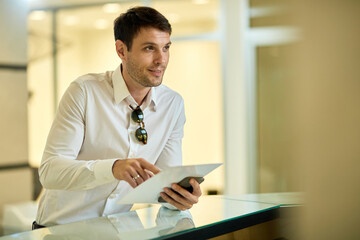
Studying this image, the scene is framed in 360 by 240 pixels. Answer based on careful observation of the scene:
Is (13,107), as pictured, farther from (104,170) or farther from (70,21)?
(104,170)

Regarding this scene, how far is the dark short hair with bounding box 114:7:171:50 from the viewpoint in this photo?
1891 mm

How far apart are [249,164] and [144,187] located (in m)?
4.40

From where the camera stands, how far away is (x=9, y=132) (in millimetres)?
4875

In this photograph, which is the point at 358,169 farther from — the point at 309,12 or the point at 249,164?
the point at 249,164

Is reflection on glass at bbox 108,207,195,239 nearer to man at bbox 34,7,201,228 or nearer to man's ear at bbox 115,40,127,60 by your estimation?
man at bbox 34,7,201,228

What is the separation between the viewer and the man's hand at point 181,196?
138cm

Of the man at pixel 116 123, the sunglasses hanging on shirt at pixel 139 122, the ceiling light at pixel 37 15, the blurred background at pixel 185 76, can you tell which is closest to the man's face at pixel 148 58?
the man at pixel 116 123

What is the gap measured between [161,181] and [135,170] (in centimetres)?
12

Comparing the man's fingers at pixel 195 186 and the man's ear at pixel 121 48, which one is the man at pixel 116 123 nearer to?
the man's ear at pixel 121 48

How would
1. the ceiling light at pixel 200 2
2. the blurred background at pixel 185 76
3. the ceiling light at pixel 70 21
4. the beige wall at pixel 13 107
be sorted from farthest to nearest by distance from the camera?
the ceiling light at pixel 70 21, the ceiling light at pixel 200 2, the blurred background at pixel 185 76, the beige wall at pixel 13 107

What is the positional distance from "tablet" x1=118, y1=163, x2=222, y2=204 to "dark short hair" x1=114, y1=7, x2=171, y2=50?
0.80m

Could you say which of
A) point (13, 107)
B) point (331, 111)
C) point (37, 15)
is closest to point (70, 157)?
point (331, 111)

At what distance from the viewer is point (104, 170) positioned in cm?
146

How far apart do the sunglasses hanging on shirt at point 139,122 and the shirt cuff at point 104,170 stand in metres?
0.38
